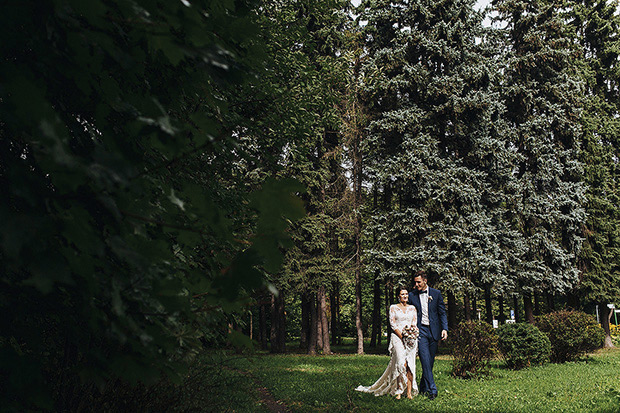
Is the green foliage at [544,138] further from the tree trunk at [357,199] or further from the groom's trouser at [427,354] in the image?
the groom's trouser at [427,354]

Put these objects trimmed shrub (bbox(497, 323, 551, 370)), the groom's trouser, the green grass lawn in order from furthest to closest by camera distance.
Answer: trimmed shrub (bbox(497, 323, 551, 370))
the groom's trouser
the green grass lawn

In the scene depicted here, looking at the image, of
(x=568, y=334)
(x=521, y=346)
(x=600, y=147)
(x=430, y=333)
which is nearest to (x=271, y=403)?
(x=430, y=333)

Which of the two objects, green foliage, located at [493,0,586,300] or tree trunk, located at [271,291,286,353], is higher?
green foliage, located at [493,0,586,300]

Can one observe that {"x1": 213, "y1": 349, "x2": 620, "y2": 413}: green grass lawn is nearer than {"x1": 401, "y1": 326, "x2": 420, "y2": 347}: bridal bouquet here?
Yes

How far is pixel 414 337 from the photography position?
841 cm

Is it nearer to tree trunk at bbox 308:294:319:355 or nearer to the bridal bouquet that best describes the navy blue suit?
the bridal bouquet

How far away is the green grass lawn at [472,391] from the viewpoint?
737 centimetres

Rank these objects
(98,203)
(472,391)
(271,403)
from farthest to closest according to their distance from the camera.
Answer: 1. (472,391)
2. (271,403)
3. (98,203)

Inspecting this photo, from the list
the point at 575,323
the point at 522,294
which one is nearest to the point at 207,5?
the point at 575,323

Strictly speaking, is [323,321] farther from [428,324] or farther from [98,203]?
[98,203]

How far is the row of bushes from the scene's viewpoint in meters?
11.4

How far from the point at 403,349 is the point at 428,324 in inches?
24.4

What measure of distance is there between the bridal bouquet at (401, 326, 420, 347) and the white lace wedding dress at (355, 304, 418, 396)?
53mm

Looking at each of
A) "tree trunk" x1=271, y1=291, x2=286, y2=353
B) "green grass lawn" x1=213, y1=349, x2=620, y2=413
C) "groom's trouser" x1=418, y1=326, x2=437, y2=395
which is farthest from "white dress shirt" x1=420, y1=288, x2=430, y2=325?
"tree trunk" x1=271, y1=291, x2=286, y2=353
